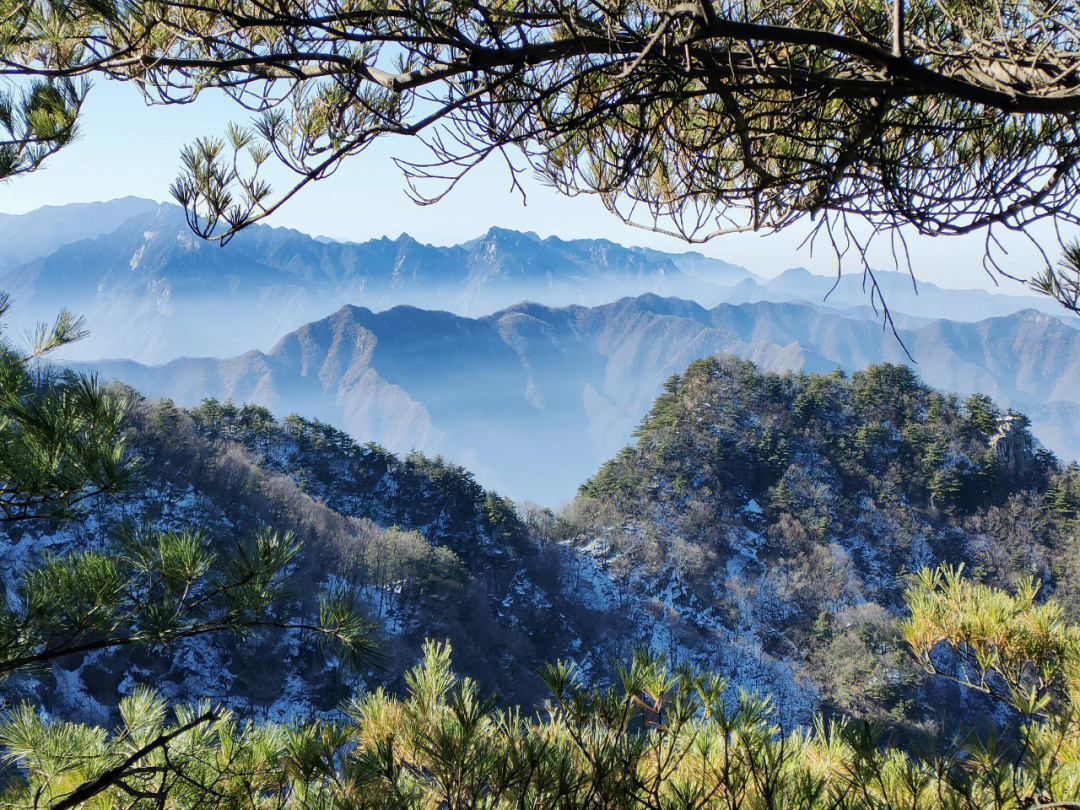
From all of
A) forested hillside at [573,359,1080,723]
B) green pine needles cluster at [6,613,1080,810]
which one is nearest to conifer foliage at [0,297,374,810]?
green pine needles cluster at [6,613,1080,810]

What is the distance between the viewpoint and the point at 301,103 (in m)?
1.88

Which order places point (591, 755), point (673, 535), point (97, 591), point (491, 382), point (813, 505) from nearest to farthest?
point (591, 755), point (97, 591), point (673, 535), point (813, 505), point (491, 382)

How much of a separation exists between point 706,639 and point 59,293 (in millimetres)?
224991

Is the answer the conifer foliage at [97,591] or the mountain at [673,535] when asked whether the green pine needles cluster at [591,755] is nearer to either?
the conifer foliage at [97,591]

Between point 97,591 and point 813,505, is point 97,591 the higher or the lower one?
the higher one

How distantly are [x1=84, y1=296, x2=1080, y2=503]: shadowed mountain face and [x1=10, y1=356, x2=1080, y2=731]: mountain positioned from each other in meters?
141

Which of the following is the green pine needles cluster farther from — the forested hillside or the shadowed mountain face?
the shadowed mountain face

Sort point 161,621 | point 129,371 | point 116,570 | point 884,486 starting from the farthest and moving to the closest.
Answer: point 129,371 < point 884,486 < point 116,570 < point 161,621

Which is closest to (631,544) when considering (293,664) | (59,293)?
(293,664)

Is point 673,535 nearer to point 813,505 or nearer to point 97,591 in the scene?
point 813,505

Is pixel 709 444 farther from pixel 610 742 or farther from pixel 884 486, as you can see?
pixel 610 742

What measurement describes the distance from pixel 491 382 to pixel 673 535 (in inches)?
6414

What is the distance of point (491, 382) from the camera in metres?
190

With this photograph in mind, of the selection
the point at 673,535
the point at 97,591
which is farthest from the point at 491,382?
the point at 97,591
